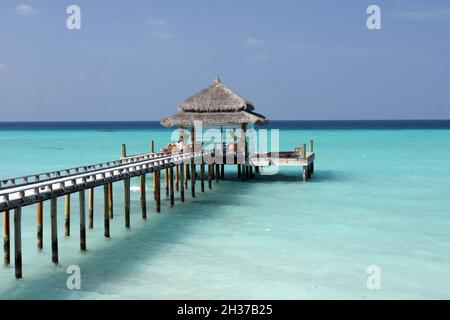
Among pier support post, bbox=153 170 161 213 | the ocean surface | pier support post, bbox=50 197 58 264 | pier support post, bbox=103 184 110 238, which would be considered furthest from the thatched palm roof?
pier support post, bbox=50 197 58 264

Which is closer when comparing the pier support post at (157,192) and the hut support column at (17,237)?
the hut support column at (17,237)

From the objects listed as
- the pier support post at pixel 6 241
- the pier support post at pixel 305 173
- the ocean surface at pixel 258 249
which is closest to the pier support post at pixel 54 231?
the ocean surface at pixel 258 249

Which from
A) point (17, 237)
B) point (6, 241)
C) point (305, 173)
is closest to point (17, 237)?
point (17, 237)

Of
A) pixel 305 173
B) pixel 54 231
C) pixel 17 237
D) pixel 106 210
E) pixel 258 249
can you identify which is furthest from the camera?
pixel 305 173

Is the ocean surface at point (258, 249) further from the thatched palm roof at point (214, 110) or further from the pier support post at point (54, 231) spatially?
the thatched palm roof at point (214, 110)

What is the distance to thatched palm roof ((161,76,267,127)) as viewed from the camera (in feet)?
80.1

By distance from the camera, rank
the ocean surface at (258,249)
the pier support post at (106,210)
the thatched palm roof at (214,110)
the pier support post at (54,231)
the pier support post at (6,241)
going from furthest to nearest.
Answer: the thatched palm roof at (214,110) < the pier support post at (106,210) < the pier support post at (54,231) < the pier support post at (6,241) < the ocean surface at (258,249)

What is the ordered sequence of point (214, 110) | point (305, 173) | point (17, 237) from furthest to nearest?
point (305, 173), point (214, 110), point (17, 237)

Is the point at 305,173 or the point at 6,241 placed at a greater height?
the point at 6,241

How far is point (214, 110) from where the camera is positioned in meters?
24.7

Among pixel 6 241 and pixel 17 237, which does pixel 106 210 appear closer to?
pixel 6 241

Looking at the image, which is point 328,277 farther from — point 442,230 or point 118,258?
point 442,230

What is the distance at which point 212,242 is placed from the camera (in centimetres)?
1440

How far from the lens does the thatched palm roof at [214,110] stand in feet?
80.1
